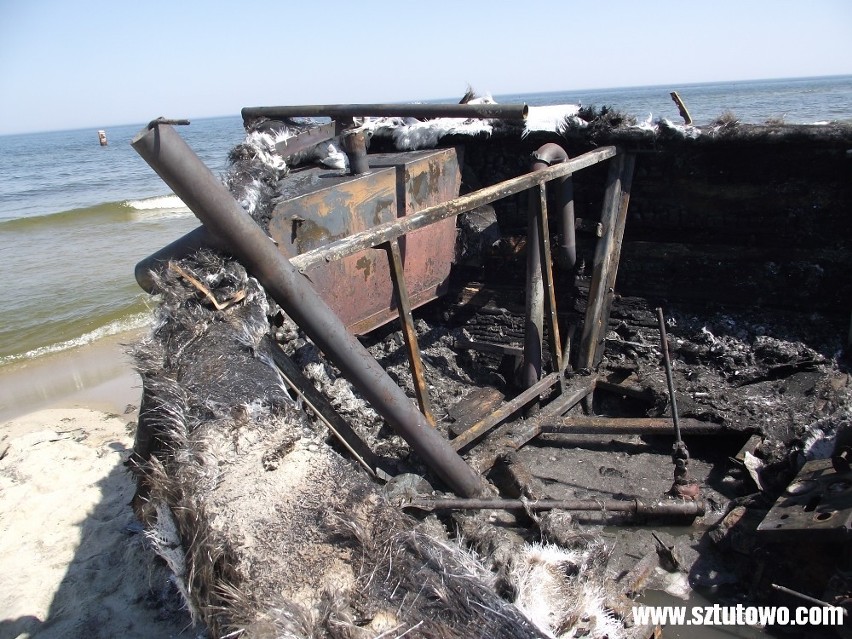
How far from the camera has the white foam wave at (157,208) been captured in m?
16.6

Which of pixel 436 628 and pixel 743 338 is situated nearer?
pixel 436 628

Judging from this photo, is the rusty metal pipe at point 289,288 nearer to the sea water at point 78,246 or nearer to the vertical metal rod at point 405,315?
the vertical metal rod at point 405,315

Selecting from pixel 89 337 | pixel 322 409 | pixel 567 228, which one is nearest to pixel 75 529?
pixel 322 409

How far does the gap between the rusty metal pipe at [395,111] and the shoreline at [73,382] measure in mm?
2825

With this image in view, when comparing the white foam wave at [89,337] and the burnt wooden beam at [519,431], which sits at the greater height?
the burnt wooden beam at [519,431]

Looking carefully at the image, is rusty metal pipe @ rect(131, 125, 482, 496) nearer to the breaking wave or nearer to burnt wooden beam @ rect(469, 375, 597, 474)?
burnt wooden beam @ rect(469, 375, 597, 474)

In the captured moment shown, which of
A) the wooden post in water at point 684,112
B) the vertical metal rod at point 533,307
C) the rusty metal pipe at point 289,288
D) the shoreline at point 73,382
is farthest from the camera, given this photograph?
the shoreline at point 73,382

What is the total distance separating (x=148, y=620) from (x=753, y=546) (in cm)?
271

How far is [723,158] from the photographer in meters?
3.76

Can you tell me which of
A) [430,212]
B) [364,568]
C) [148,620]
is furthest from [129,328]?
[364,568]

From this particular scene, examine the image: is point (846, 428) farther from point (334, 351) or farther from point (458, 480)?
point (334, 351)

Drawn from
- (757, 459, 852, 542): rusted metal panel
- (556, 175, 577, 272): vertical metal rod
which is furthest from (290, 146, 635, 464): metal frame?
(757, 459, 852, 542): rusted metal panel

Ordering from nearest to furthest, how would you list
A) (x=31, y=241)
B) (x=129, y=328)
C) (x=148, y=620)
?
(x=148, y=620), (x=129, y=328), (x=31, y=241)

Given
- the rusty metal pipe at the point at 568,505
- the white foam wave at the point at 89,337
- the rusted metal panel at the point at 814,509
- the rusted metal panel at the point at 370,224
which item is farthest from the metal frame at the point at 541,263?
the white foam wave at the point at 89,337
